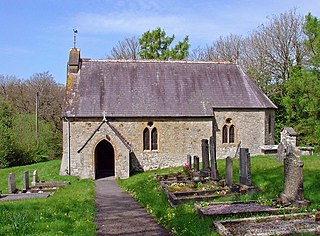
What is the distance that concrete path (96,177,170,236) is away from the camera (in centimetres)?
934

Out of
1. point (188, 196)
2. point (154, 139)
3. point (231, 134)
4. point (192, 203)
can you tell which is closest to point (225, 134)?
point (231, 134)

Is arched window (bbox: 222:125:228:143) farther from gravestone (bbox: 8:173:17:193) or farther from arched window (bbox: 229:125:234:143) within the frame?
gravestone (bbox: 8:173:17:193)

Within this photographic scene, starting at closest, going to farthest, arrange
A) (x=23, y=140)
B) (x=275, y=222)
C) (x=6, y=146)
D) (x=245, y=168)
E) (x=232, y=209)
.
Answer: (x=275, y=222) → (x=232, y=209) → (x=245, y=168) → (x=6, y=146) → (x=23, y=140)

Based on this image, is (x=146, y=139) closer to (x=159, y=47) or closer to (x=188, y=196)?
(x=188, y=196)

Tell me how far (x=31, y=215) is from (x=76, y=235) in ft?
7.89

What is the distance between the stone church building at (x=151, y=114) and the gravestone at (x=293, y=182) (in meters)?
13.4

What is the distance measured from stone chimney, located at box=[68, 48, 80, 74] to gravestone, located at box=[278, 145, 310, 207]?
1898 centimetres

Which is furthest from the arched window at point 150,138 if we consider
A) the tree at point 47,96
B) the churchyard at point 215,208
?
the tree at point 47,96

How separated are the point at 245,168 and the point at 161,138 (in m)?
12.6

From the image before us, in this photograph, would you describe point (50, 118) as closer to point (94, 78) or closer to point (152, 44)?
point (152, 44)

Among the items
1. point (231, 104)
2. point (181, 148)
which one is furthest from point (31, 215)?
point (231, 104)

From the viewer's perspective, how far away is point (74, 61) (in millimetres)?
26438

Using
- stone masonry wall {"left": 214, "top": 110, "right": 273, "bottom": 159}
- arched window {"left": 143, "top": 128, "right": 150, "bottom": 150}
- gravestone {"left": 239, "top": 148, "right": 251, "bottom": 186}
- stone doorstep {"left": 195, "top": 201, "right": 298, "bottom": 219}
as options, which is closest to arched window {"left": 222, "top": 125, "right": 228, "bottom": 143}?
stone masonry wall {"left": 214, "top": 110, "right": 273, "bottom": 159}

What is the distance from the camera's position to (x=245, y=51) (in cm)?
4472
